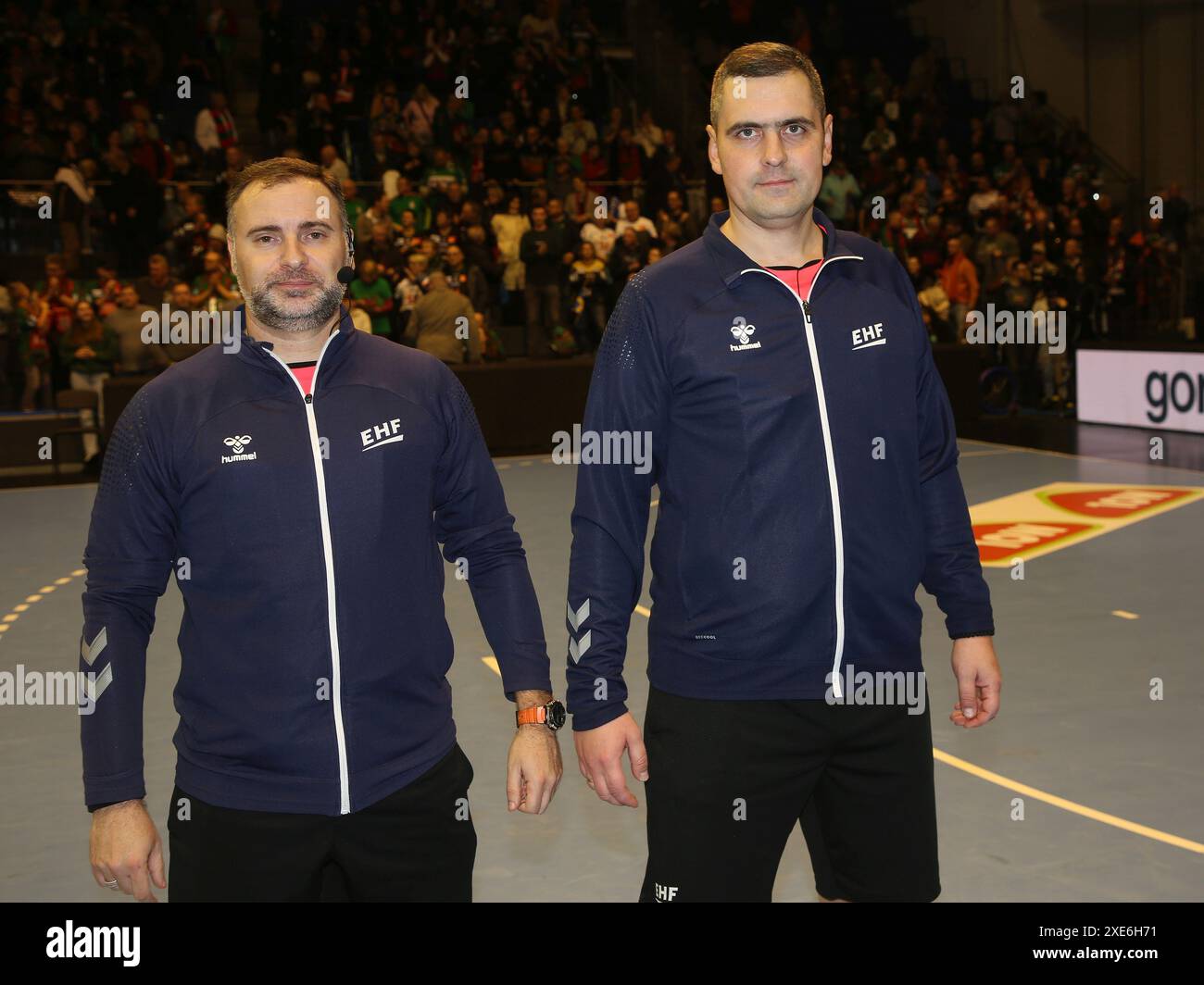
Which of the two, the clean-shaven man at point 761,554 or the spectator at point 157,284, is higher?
the spectator at point 157,284

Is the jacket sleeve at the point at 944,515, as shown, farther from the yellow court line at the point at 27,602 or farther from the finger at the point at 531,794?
the yellow court line at the point at 27,602

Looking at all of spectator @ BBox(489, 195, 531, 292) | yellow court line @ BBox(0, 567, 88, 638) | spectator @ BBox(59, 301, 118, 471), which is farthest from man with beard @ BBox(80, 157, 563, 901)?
spectator @ BBox(489, 195, 531, 292)

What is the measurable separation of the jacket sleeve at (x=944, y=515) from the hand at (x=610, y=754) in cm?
77

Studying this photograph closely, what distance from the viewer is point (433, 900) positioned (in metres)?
2.83

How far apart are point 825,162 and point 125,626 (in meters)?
1.73

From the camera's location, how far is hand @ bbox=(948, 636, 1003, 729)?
328cm

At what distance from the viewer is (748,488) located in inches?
120

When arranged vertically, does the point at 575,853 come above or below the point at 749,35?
below

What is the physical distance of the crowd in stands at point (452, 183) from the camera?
15.8 meters

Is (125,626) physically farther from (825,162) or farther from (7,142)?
(7,142)

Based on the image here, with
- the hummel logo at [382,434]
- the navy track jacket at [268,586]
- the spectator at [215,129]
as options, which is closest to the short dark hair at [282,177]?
the navy track jacket at [268,586]

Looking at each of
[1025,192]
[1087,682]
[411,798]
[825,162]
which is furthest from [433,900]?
[1025,192]

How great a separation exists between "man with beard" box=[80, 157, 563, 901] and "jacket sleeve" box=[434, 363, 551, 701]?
0.36ft

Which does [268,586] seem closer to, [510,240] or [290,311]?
[290,311]
